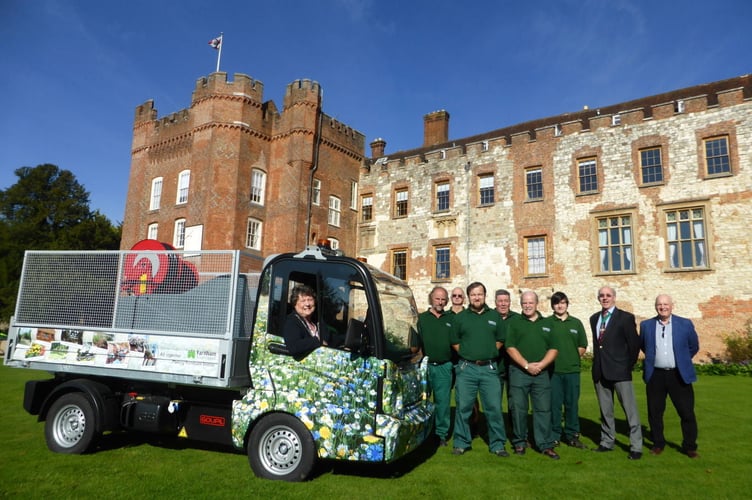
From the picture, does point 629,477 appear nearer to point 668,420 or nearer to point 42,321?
point 668,420

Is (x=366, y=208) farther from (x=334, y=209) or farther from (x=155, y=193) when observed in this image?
(x=155, y=193)

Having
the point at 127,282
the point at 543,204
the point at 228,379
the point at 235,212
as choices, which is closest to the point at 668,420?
the point at 228,379

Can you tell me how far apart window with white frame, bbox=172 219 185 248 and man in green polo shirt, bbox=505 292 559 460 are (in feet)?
74.3

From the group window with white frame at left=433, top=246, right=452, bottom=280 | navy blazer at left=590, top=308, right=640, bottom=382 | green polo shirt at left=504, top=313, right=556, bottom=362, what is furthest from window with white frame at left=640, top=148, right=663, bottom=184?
green polo shirt at left=504, top=313, right=556, bottom=362

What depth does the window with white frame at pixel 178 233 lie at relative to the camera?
25.7 m

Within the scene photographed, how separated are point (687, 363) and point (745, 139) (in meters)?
17.0

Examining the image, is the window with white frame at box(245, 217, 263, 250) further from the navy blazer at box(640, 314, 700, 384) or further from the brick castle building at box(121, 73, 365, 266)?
the navy blazer at box(640, 314, 700, 384)

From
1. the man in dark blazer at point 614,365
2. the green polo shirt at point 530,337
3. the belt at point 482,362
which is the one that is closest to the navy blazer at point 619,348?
the man in dark blazer at point 614,365

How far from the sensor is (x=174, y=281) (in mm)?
5949

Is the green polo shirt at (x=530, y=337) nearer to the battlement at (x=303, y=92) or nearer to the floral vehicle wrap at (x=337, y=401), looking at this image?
the floral vehicle wrap at (x=337, y=401)

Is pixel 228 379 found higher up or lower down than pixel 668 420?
higher up

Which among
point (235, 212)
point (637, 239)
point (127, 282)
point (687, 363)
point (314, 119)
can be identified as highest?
point (314, 119)

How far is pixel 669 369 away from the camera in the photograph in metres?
6.50

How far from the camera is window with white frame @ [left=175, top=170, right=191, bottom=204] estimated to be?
2608 centimetres
